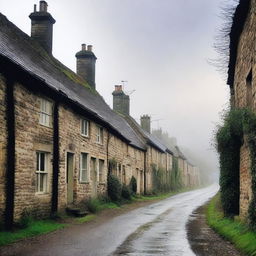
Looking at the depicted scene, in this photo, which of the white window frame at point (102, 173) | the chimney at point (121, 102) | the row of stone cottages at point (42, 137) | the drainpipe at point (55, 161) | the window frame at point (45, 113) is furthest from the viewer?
the chimney at point (121, 102)

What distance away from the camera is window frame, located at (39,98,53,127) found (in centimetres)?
1580

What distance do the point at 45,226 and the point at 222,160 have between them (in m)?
6.54

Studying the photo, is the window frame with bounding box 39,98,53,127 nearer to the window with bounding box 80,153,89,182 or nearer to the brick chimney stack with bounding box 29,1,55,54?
the window with bounding box 80,153,89,182

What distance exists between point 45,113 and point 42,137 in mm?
1016

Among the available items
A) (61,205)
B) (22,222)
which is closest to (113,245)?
(22,222)

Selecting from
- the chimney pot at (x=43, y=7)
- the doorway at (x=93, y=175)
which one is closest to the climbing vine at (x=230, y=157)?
the doorway at (x=93, y=175)

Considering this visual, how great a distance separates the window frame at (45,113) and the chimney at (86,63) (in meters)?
18.2

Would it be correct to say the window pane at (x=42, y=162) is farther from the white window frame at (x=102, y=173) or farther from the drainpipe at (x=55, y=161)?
the white window frame at (x=102, y=173)

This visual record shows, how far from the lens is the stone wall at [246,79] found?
1177 cm

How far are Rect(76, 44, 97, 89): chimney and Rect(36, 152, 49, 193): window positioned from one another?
19.2m

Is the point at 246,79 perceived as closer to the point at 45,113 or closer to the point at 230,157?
the point at 230,157

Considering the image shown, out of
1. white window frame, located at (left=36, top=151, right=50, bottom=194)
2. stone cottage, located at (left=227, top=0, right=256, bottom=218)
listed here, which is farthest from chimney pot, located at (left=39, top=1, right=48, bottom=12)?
stone cottage, located at (left=227, top=0, right=256, bottom=218)

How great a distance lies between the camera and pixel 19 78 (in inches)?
547

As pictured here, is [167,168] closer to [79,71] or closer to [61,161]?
[79,71]
